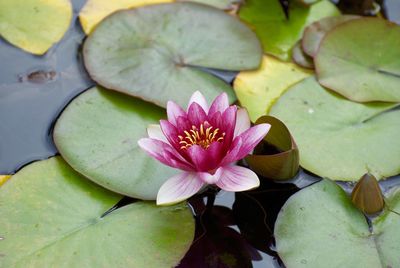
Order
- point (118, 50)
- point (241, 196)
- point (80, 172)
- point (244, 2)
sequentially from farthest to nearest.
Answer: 1. point (244, 2)
2. point (118, 50)
3. point (241, 196)
4. point (80, 172)

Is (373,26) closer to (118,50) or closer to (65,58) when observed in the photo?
(118,50)

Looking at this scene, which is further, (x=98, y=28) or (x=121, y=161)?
(x=98, y=28)

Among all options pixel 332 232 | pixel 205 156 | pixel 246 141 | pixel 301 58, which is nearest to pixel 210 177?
pixel 205 156

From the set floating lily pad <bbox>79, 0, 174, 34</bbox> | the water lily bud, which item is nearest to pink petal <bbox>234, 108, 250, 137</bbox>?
the water lily bud

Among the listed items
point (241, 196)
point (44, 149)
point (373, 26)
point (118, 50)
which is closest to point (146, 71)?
point (118, 50)

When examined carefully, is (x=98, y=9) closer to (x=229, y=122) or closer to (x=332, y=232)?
(x=229, y=122)

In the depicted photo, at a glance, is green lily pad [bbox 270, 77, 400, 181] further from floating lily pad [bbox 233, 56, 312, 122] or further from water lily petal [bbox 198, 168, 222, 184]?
water lily petal [bbox 198, 168, 222, 184]

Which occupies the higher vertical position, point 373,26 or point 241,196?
point 373,26
